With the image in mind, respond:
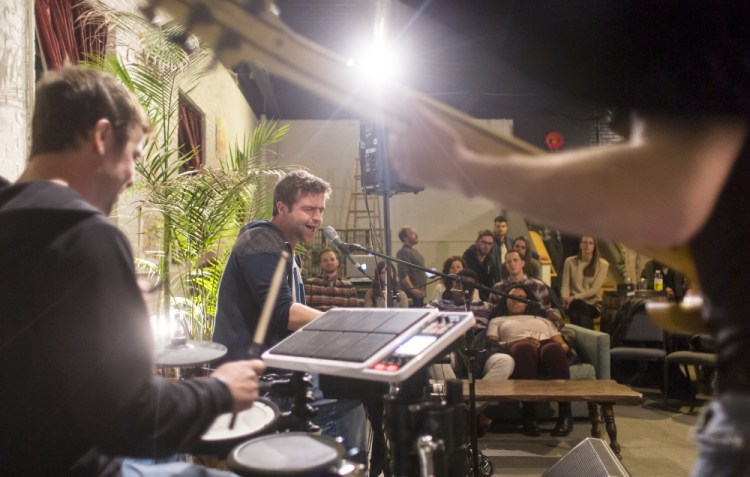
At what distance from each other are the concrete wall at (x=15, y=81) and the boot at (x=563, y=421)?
329 centimetres

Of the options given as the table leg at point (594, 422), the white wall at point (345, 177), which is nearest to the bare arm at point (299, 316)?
the white wall at point (345, 177)

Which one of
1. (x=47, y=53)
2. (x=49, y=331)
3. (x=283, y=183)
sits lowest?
(x=49, y=331)

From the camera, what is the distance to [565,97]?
1.79 feet

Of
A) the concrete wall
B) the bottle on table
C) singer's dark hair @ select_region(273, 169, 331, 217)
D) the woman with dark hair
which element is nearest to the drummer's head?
singer's dark hair @ select_region(273, 169, 331, 217)

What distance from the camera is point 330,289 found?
400 cm

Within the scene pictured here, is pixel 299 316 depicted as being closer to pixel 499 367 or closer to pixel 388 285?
pixel 388 285

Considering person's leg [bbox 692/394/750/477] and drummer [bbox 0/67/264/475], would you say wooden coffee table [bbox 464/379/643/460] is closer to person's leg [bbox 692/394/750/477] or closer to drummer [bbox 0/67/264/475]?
drummer [bbox 0/67/264/475]

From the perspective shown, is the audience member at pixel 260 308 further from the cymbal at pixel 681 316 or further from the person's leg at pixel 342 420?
the cymbal at pixel 681 316

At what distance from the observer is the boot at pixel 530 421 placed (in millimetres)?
3521

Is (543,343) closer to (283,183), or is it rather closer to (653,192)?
(283,183)

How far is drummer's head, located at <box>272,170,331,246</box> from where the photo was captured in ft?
7.09

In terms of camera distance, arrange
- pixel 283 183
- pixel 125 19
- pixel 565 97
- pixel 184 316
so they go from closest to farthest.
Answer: pixel 565 97 < pixel 283 183 < pixel 125 19 < pixel 184 316

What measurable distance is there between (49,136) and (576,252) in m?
0.82

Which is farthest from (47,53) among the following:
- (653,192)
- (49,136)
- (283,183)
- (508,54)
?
(653,192)
